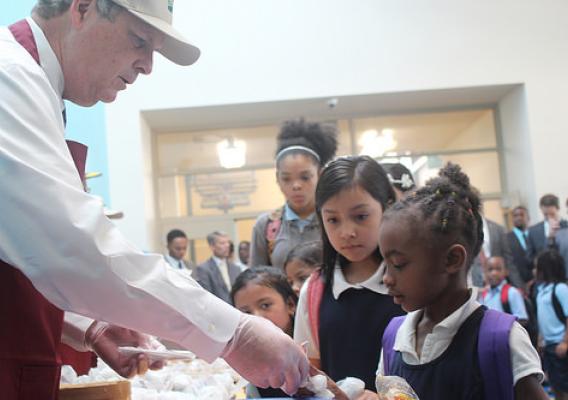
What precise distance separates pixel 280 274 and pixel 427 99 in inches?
318

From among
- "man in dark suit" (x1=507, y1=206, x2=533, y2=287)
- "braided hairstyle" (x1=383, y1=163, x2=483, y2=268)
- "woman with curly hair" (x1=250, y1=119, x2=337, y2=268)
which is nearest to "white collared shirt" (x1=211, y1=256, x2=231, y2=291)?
"man in dark suit" (x1=507, y1=206, x2=533, y2=287)

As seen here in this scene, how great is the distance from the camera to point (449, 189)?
1.83 metres

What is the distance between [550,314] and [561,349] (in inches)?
14.5

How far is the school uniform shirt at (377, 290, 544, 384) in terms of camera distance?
58.4 inches

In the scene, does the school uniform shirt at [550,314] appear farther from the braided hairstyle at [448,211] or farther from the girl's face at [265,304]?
the braided hairstyle at [448,211]

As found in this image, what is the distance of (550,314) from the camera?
18.2 feet

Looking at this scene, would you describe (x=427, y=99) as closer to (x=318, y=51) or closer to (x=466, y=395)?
(x=318, y=51)

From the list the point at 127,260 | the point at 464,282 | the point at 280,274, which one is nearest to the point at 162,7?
the point at 127,260

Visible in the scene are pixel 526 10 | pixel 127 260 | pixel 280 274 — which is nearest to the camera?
pixel 127 260

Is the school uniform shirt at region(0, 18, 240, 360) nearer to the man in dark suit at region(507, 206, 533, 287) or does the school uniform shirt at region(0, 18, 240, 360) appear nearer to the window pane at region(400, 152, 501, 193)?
the man in dark suit at region(507, 206, 533, 287)

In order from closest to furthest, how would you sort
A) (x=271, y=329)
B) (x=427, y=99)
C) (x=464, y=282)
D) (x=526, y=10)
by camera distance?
(x=271, y=329) → (x=464, y=282) → (x=526, y=10) → (x=427, y=99)

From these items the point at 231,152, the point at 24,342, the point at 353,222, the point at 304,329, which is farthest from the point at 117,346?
the point at 231,152

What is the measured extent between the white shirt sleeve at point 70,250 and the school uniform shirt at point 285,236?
1.94 m

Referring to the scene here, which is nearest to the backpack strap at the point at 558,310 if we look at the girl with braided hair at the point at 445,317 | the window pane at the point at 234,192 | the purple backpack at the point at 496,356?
the girl with braided hair at the point at 445,317
